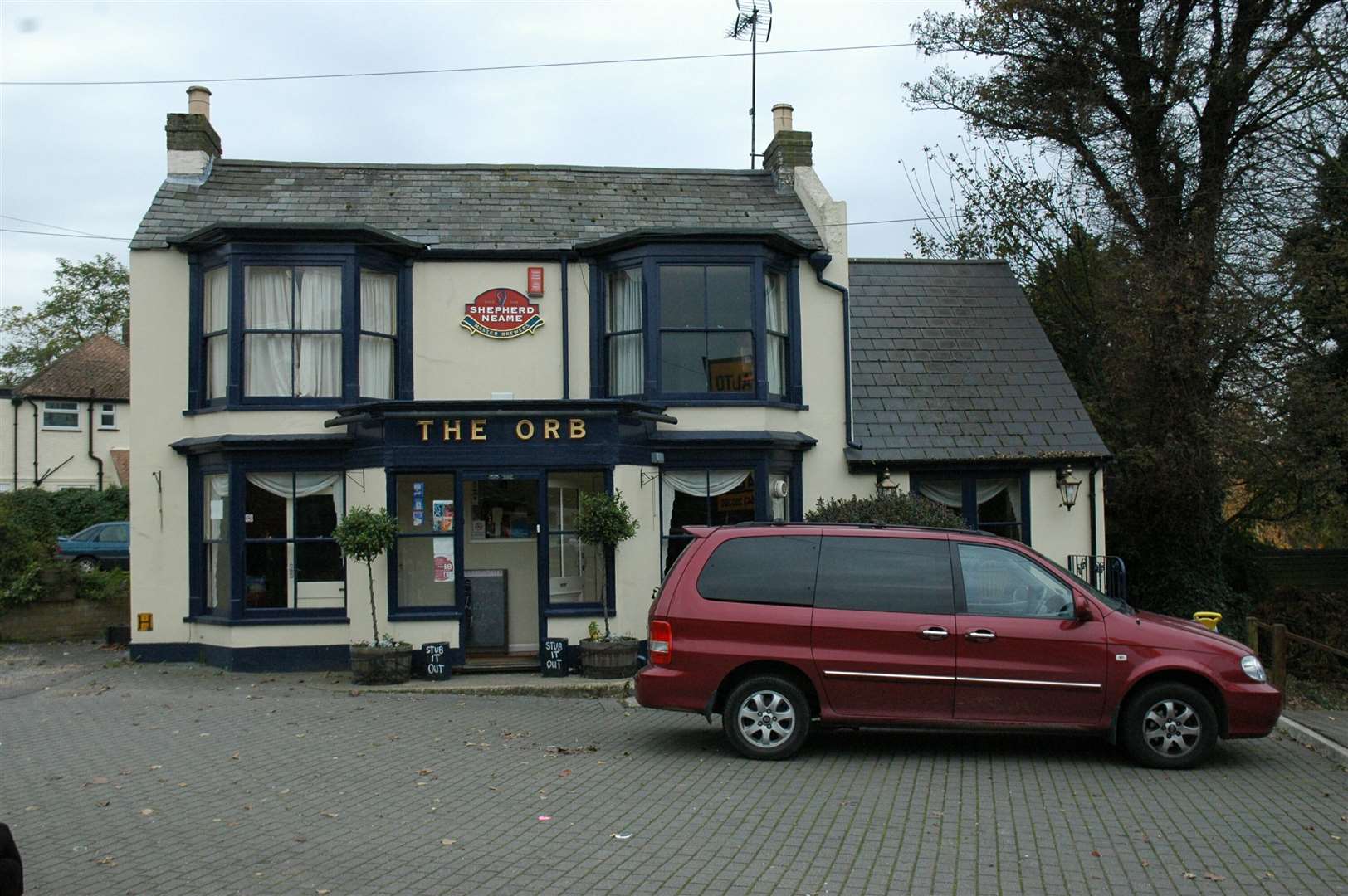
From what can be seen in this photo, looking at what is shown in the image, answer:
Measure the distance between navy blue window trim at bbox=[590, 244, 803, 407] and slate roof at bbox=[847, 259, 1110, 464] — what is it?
6.35 feet

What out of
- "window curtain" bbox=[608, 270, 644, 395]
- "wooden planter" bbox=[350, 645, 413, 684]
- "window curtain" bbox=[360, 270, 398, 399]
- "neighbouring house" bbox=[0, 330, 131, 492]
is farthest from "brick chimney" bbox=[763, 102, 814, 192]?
"neighbouring house" bbox=[0, 330, 131, 492]

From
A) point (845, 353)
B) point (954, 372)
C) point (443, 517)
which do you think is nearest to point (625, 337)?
point (845, 353)

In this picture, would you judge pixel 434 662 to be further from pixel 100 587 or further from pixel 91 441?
pixel 91 441

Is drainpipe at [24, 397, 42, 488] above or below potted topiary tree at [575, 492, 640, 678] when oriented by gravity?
above

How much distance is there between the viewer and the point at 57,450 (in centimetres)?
4000

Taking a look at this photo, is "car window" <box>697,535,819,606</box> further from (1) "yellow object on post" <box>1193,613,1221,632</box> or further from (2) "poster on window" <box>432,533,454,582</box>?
(2) "poster on window" <box>432,533,454,582</box>

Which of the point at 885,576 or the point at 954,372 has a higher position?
the point at 954,372

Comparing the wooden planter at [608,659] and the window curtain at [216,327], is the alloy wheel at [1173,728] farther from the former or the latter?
the window curtain at [216,327]

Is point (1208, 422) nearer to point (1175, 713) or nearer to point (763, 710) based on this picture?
point (1175, 713)

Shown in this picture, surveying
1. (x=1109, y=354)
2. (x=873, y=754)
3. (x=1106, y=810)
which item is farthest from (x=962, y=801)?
(x=1109, y=354)

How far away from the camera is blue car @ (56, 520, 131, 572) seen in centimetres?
2823

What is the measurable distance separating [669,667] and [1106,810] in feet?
11.4

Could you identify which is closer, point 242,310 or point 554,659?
point 554,659

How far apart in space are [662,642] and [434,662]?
5.13m
